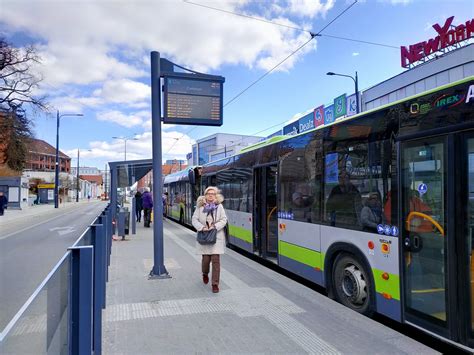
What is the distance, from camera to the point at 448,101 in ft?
12.7

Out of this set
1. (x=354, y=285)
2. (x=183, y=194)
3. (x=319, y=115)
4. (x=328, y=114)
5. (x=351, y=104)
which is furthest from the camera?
(x=319, y=115)

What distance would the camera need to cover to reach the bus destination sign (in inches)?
277

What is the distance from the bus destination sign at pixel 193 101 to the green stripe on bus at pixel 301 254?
2649mm

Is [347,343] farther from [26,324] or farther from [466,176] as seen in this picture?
[26,324]

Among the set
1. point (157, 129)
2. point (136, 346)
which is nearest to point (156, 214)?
point (157, 129)

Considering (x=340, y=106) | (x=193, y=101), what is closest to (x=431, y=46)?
(x=340, y=106)

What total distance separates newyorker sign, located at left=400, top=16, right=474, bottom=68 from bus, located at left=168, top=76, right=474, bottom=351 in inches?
813

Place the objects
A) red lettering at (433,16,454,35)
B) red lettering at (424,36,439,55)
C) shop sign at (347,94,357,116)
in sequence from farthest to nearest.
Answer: shop sign at (347,94,357,116), red lettering at (424,36,439,55), red lettering at (433,16,454,35)

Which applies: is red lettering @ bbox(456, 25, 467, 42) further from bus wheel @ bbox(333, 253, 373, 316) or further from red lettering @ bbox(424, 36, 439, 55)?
bus wheel @ bbox(333, 253, 373, 316)

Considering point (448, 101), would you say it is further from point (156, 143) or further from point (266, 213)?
point (266, 213)

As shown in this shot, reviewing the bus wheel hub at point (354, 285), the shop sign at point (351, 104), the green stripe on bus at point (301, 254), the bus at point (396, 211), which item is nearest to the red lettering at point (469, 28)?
the shop sign at point (351, 104)

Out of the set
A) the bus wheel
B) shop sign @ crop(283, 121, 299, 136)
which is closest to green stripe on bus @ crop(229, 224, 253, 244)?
the bus wheel

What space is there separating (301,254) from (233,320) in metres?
2.34

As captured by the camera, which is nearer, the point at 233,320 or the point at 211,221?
the point at 233,320
